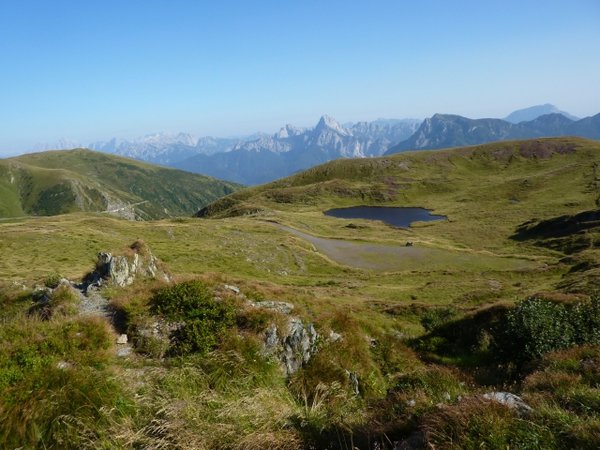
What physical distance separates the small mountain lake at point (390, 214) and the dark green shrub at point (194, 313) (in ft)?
466

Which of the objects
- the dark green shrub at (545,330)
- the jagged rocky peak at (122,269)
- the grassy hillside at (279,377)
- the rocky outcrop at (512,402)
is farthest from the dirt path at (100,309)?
the dark green shrub at (545,330)

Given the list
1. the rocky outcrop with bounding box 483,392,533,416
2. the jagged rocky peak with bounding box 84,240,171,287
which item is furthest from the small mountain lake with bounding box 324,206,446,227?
the rocky outcrop with bounding box 483,392,533,416

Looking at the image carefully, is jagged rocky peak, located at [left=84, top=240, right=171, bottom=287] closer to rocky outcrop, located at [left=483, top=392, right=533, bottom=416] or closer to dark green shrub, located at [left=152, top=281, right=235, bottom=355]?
dark green shrub, located at [left=152, top=281, right=235, bottom=355]

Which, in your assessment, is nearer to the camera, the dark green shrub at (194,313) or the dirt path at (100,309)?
the dark green shrub at (194,313)

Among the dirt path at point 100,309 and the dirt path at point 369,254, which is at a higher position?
the dirt path at point 100,309

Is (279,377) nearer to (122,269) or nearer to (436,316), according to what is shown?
(122,269)

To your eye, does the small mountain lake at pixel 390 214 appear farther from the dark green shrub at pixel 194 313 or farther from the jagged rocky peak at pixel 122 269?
the dark green shrub at pixel 194 313

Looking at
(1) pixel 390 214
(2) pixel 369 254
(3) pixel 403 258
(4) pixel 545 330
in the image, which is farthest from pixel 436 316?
(1) pixel 390 214

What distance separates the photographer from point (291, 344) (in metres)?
12.6

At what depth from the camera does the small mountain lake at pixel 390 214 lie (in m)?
159

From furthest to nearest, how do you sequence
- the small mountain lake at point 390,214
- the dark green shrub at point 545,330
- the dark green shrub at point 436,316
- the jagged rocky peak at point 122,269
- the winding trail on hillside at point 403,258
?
1. the small mountain lake at point 390,214
2. the winding trail on hillside at point 403,258
3. the dark green shrub at point 436,316
4. the jagged rocky peak at point 122,269
5. the dark green shrub at point 545,330

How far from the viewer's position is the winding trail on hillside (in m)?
74.9

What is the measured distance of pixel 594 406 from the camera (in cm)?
670

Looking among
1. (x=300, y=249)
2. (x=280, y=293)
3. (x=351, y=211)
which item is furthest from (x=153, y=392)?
(x=351, y=211)
